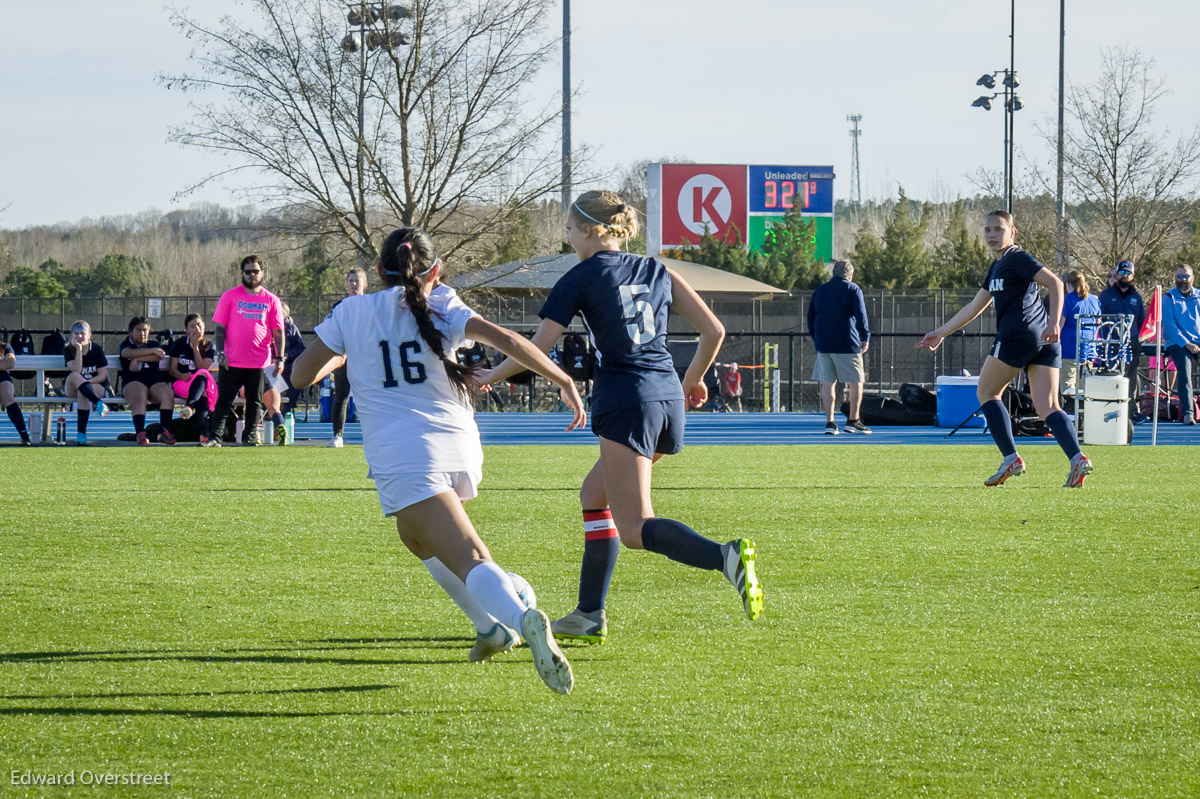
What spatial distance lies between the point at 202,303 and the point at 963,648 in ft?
153

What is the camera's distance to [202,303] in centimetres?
4853

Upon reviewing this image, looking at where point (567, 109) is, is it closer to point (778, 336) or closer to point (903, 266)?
point (778, 336)

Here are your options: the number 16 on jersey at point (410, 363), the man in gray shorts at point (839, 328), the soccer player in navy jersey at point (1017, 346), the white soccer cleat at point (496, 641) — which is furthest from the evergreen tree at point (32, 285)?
the white soccer cleat at point (496, 641)

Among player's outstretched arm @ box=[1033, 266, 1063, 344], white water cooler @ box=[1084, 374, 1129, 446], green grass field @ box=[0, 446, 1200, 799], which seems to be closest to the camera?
green grass field @ box=[0, 446, 1200, 799]

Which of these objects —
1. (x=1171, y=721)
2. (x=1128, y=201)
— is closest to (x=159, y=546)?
(x=1171, y=721)

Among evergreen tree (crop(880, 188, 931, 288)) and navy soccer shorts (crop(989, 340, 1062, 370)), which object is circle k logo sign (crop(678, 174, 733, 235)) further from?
navy soccer shorts (crop(989, 340, 1062, 370))

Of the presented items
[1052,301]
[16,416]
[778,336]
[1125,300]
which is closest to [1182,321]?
[1125,300]

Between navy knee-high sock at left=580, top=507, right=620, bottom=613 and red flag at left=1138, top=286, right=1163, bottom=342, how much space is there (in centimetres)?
1252

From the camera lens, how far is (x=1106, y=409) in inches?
611

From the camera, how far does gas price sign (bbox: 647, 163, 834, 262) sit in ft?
143

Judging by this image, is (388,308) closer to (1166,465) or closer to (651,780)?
(651,780)

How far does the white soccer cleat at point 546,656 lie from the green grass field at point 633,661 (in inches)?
4.8

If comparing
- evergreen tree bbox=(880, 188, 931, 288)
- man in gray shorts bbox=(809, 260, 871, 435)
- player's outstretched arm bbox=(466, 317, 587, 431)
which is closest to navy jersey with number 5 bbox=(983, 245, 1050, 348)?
player's outstretched arm bbox=(466, 317, 587, 431)

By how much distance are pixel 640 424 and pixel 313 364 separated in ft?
3.74
